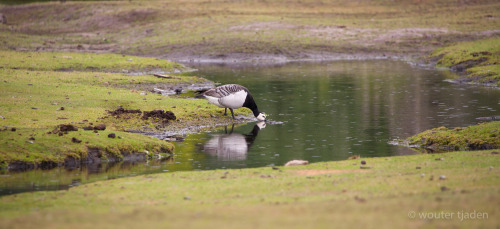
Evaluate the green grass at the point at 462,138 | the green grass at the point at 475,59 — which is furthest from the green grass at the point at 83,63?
the green grass at the point at 462,138

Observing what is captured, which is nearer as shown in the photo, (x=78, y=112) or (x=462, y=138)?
(x=462, y=138)

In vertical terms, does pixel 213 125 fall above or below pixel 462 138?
below

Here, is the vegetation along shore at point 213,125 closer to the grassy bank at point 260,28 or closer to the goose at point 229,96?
the grassy bank at point 260,28

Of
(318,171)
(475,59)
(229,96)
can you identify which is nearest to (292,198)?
(318,171)

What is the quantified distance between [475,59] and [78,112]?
32.0m

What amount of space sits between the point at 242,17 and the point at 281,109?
4083 centimetres

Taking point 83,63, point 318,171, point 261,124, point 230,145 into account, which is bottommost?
point 230,145

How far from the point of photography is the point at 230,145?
23812mm

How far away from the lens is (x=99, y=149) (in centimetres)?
2083

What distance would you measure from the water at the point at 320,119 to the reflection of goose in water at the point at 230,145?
0.12 ft

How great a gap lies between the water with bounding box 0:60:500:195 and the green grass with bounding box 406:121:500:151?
1.11 meters

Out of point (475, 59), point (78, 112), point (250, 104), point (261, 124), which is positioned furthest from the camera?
point (475, 59)

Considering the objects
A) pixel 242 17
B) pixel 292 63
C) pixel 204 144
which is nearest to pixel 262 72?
pixel 292 63

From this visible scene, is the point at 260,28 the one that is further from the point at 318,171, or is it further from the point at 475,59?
the point at 318,171
